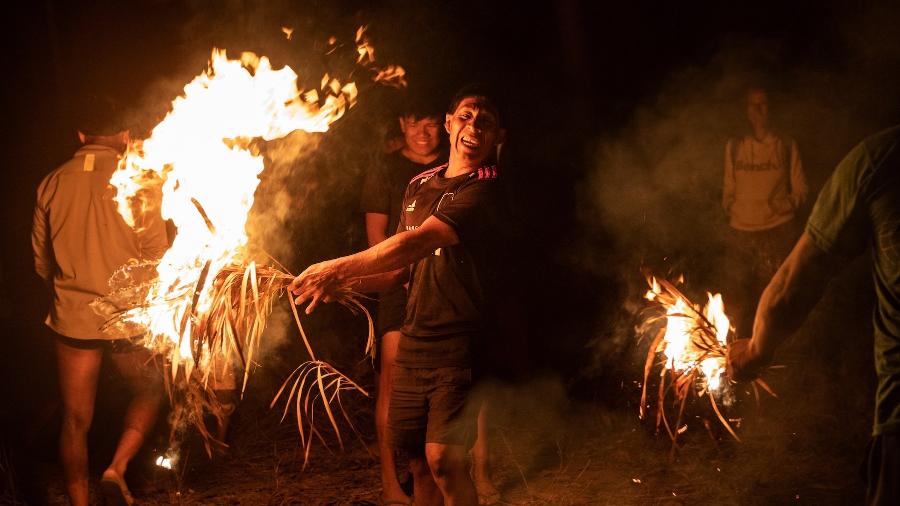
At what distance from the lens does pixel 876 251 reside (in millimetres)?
2395

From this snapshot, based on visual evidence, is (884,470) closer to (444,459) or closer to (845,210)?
(845,210)

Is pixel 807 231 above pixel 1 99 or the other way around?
the other way around

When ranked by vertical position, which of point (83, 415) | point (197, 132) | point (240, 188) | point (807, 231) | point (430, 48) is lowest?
point (83, 415)

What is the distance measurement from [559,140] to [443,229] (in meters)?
5.17

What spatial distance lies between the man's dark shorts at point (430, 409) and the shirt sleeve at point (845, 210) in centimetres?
179

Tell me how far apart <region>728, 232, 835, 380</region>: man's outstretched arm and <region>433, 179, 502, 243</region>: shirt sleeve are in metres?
1.37

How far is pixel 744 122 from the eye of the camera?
8.82 metres

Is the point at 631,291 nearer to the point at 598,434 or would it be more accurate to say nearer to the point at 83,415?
the point at 598,434

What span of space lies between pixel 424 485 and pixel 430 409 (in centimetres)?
48

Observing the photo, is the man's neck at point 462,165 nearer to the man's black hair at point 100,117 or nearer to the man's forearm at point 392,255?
the man's forearm at point 392,255

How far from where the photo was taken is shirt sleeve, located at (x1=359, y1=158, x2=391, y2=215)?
5.07 metres

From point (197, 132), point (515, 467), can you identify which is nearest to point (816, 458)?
point (515, 467)

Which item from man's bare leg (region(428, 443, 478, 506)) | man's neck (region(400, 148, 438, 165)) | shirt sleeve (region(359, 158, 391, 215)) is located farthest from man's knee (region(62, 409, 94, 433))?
man's neck (region(400, 148, 438, 165))

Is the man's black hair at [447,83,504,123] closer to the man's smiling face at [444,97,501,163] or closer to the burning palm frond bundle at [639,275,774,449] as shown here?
the man's smiling face at [444,97,501,163]
